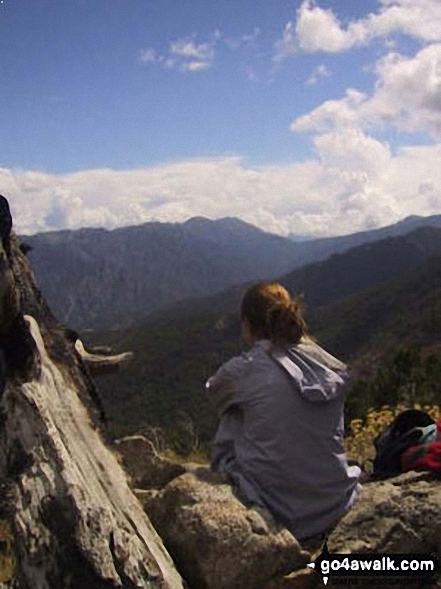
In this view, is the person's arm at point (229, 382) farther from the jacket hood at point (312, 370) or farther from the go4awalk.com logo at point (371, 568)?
the go4awalk.com logo at point (371, 568)

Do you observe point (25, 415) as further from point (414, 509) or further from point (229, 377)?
point (414, 509)

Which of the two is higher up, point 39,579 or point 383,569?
point 39,579

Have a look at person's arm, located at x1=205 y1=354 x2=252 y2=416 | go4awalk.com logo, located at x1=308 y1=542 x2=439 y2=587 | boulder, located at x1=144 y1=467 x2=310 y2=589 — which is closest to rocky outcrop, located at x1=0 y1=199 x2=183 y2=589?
boulder, located at x1=144 y1=467 x2=310 y2=589

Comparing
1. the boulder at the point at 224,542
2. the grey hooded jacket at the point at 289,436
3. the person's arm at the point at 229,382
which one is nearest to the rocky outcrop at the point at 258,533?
the boulder at the point at 224,542

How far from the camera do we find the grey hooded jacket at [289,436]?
567cm

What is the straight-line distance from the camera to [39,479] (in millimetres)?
4824

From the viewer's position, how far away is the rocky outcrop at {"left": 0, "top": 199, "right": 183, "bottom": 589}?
14.7 feet

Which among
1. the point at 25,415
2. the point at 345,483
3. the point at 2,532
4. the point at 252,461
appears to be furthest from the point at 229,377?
the point at 2,532

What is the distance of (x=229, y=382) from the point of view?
19.4ft

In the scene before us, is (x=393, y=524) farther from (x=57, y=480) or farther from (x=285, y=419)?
(x=57, y=480)

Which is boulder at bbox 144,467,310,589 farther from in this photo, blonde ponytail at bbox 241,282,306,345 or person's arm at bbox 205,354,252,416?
blonde ponytail at bbox 241,282,306,345

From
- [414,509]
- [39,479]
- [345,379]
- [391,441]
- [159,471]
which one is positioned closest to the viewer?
[39,479]

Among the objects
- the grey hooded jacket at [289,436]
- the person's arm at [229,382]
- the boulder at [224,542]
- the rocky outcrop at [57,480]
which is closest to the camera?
the rocky outcrop at [57,480]

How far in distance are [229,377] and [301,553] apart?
143cm
